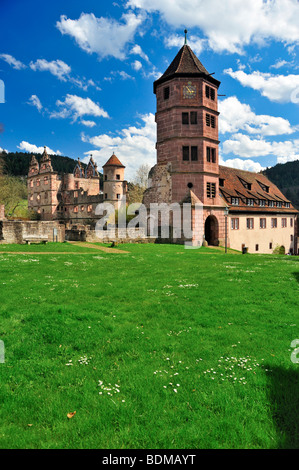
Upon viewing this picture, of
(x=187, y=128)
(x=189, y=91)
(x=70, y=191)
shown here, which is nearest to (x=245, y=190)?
(x=187, y=128)

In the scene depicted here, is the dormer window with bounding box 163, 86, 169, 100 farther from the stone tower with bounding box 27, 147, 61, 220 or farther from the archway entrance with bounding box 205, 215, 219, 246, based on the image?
the stone tower with bounding box 27, 147, 61, 220

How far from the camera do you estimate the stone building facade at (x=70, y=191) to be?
5838 centimetres

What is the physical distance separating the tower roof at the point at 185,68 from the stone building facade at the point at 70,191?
25.5 meters

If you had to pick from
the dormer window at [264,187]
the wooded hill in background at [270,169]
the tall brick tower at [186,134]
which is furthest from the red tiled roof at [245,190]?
the wooded hill in background at [270,169]

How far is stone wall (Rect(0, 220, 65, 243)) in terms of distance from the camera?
2477 cm

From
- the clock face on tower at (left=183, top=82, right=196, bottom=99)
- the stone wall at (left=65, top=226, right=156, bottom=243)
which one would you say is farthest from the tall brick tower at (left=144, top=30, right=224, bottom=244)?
the stone wall at (left=65, top=226, right=156, bottom=243)

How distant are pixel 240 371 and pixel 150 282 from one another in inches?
258

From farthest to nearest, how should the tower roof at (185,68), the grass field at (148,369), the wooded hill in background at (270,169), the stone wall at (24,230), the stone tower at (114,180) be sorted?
1. the wooded hill in background at (270,169)
2. the stone tower at (114,180)
3. the tower roof at (185,68)
4. the stone wall at (24,230)
5. the grass field at (148,369)

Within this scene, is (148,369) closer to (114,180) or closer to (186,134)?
(186,134)

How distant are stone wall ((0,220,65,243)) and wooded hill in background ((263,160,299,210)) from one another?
435 feet

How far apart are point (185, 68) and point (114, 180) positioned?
27877 mm

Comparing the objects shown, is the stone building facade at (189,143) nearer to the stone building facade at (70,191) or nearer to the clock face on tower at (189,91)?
the clock face on tower at (189,91)

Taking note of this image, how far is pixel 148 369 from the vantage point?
463 centimetres
